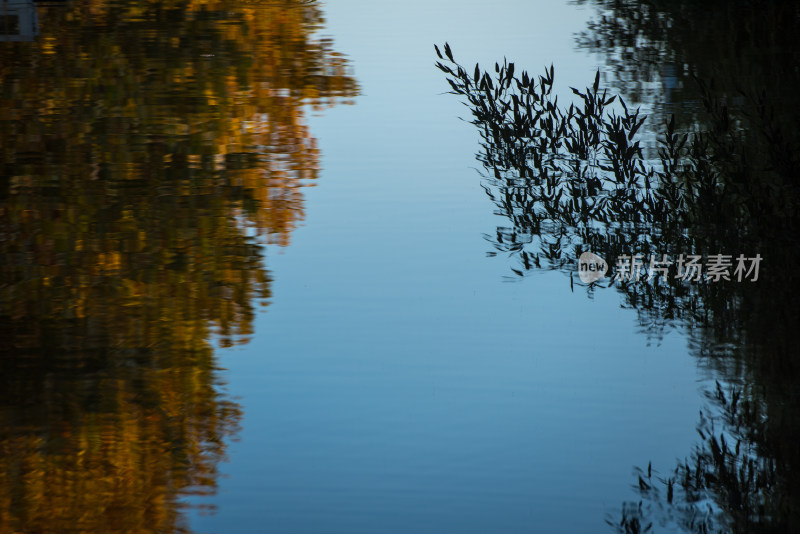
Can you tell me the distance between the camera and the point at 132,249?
689cm

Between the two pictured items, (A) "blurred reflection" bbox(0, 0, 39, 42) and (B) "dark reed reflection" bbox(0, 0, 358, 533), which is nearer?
(B) "dark reed reflection" bbox(0, 0, 358, 533)

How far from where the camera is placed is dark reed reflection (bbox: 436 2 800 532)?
4.27m

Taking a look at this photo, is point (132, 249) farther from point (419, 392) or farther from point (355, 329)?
point (419, 392)

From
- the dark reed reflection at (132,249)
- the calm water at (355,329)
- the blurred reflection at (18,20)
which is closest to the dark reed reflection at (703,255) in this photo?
the calm water at (355,329)

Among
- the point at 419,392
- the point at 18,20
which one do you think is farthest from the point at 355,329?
the point at 18,20

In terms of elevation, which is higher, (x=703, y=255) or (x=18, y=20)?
(x=18, y=20)

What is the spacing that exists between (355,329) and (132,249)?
189 cm

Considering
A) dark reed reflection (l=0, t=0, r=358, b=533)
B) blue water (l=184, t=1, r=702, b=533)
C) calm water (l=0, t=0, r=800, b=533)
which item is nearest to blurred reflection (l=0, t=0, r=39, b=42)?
dark reed reflection (l=0, t=0, r=358, b=533)

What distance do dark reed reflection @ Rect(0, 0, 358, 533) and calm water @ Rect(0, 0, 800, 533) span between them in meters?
0.02

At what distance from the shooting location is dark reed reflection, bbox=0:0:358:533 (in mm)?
4539

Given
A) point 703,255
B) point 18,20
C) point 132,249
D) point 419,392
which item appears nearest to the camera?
point 419,392

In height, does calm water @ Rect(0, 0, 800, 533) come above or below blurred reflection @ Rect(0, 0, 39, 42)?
below

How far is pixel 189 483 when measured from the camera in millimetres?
4363

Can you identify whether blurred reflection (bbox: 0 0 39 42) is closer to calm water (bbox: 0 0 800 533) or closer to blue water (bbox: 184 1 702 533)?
calm water (bbox: 0 0 800 533)
